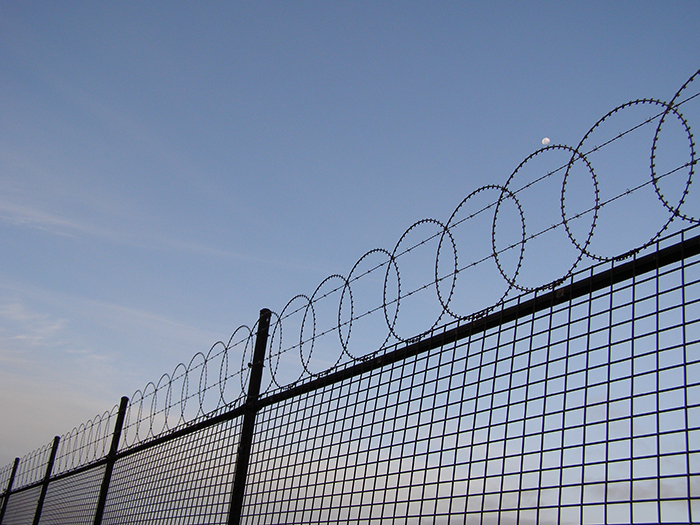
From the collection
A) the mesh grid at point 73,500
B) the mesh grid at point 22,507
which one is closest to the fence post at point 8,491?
the mesh grid at point 22,507

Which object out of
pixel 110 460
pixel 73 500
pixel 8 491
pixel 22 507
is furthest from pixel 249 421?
pixel 8 491

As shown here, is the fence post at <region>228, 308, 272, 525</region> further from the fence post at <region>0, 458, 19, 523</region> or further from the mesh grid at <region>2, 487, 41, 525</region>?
the fence post at <region>0, 458, 19, 523</region>

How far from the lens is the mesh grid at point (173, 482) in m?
5.39

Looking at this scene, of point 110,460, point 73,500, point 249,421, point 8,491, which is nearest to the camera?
point 249,421

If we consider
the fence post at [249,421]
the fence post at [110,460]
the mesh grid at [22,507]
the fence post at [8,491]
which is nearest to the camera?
the fence post at [249,421]

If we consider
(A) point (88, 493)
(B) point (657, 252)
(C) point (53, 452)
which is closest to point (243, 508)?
(B) point (657, 252)

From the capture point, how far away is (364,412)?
4.08 m

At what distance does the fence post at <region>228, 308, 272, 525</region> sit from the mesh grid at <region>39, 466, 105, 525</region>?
4.09m

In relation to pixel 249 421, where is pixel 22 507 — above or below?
below

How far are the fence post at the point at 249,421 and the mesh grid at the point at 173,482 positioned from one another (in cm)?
16

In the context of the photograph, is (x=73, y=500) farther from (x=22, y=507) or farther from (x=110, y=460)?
(x=22, y=507)

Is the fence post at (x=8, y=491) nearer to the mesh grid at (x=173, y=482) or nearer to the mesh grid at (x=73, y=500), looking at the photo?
the mesh grid at (x=73, y=500)

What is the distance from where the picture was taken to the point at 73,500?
9234mm

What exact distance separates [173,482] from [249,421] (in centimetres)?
163
